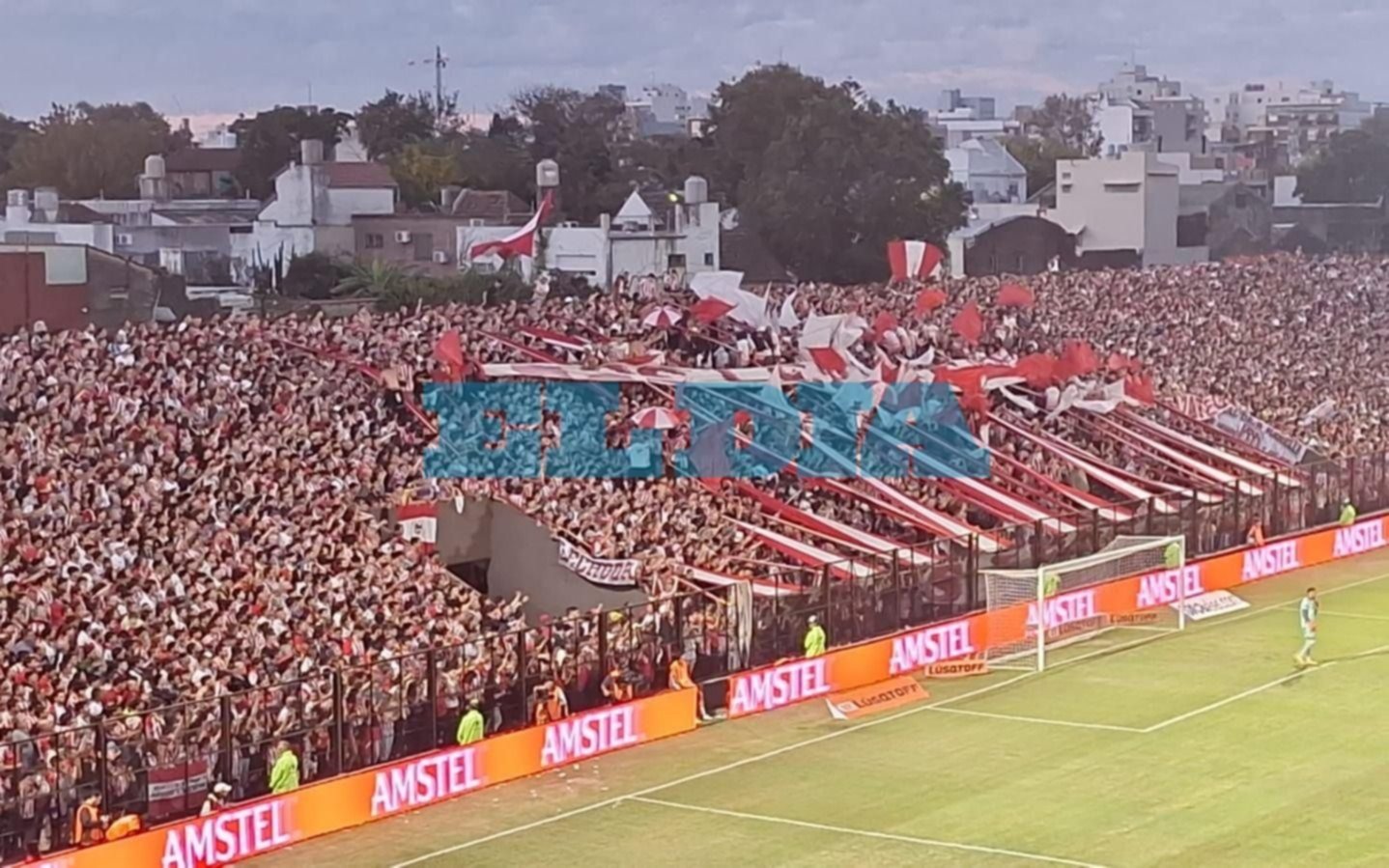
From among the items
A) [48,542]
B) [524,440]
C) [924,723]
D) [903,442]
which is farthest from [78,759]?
[903,442]

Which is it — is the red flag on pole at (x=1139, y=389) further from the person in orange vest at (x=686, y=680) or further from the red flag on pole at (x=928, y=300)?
the person in orange vest at (x=686, y=680)

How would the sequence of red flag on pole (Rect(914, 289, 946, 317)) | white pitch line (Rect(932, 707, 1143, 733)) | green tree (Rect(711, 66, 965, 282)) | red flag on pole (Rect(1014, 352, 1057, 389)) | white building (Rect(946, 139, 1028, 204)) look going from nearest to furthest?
Answer: white pitch line (Rect(932, 707, 1143, 733))
red flag on pole (Rect(1014, 352, 1057, 389))
red flag on pole (Rect(914, 289, 946, 317))
green tree (Rect(711, 66, 965, 282))
white building (Rect(946, 139, 1028, 204))

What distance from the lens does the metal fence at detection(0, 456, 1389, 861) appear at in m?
23.8

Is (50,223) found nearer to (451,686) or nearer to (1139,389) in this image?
(451,686)

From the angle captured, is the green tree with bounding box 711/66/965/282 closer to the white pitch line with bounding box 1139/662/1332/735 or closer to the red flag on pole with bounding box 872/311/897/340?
the red flag on pole with bounding box 872/311/897/340

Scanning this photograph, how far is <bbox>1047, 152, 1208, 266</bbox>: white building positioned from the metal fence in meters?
26.2

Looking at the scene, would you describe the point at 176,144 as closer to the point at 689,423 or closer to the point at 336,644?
the point at 689,423

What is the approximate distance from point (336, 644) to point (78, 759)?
6717 millimetres

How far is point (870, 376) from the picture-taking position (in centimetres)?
4806

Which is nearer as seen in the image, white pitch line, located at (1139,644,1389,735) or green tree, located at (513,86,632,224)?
white pitch line, located at (1139,644,1389,735)

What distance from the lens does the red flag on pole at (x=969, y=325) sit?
53281 millimetres

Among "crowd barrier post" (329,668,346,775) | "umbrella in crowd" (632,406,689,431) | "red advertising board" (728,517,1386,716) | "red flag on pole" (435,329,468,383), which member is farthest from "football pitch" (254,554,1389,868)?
"red flag on pole" (435,329,468,383)

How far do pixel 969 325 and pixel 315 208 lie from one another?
16.3m

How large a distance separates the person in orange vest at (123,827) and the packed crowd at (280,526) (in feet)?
2.32
